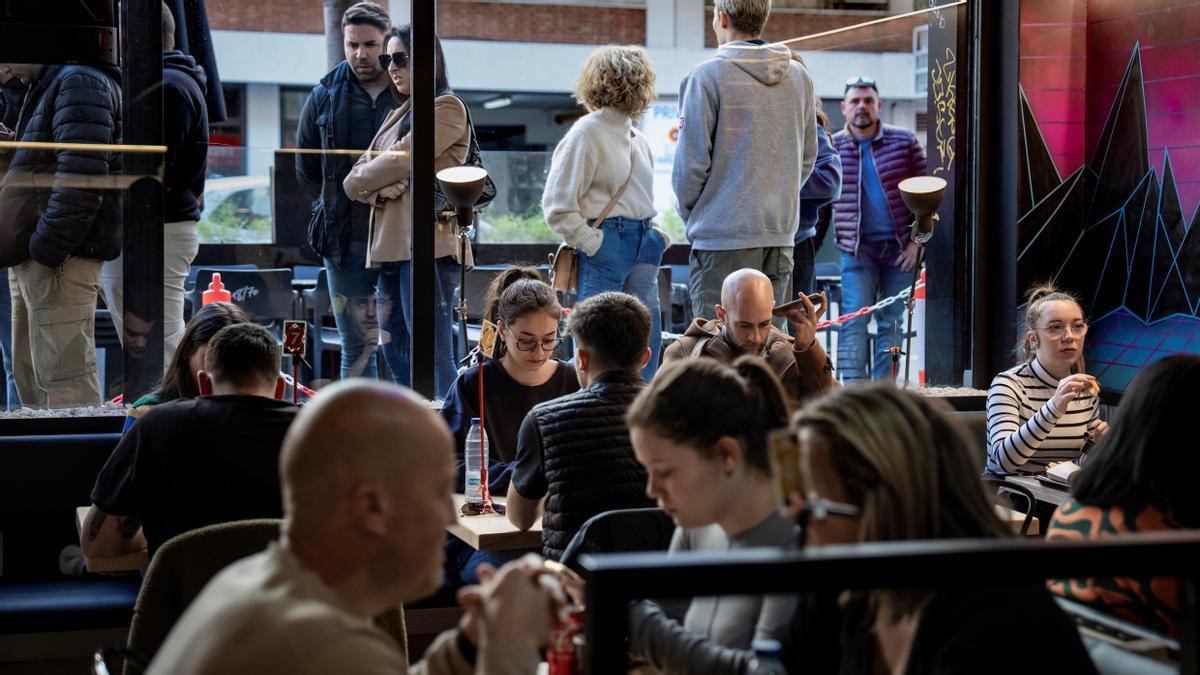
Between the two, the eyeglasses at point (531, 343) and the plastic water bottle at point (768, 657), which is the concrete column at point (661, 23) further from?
the plastic water bottle at point (768, 657)

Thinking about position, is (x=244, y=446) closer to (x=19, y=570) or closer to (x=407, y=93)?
(x=19, y=570)

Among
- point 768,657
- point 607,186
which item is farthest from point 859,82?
point 768,657

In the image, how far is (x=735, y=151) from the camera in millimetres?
5715

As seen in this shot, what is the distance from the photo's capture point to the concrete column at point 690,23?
6.45 meters

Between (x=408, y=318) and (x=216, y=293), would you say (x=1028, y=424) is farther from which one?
(x=216, y=293)

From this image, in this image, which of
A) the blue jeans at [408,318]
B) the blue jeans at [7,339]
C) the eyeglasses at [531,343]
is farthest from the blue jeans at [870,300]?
the blue jeans at [7,339]

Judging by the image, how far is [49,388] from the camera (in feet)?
16.7

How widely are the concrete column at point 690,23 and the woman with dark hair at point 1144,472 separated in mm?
4421

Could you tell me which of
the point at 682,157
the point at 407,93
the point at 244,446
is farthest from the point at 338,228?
the point at 244,446

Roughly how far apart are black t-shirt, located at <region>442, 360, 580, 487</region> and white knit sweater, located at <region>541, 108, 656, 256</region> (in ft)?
4.34

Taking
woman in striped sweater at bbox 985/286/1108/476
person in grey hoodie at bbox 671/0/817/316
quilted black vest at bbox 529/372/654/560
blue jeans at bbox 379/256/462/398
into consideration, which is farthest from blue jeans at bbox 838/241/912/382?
quilted black vest at bbox 529/372/654/560

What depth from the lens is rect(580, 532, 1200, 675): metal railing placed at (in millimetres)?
1020

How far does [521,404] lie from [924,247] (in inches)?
105

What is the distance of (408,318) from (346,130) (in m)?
0.82
